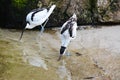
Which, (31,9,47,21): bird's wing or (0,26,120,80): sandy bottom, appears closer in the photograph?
(0,26,120,80): sandy bottom

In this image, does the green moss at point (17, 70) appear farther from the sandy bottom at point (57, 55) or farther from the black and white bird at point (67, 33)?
the black and white bird at point (67, 33)

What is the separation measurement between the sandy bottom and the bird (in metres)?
0.37

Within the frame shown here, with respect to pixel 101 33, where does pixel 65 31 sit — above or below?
above

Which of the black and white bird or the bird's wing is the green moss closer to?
the black and white bird

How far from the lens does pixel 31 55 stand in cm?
1010

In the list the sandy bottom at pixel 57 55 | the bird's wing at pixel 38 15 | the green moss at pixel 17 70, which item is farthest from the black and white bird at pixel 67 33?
the bird's wing at pixel 38 15

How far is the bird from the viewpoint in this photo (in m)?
11.4

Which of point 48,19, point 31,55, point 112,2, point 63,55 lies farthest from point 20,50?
point 112,2

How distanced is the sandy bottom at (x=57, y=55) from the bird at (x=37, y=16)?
0.37 metres

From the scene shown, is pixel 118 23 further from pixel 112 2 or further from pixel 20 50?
pixel 20 50

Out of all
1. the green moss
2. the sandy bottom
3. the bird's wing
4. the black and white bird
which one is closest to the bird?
the bird's wing

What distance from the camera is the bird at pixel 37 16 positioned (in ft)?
37.4

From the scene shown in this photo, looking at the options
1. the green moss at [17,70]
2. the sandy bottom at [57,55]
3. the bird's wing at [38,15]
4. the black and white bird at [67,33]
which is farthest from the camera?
the bird's wing at [38,15]

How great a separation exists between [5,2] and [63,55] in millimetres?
3190
